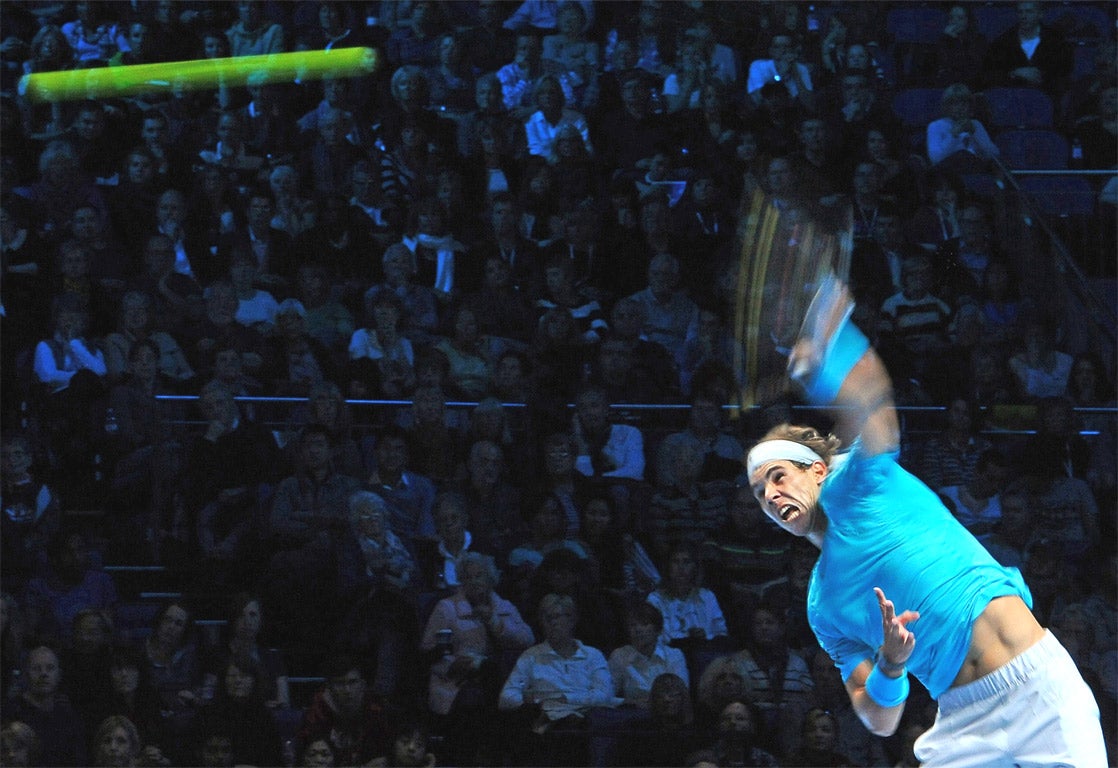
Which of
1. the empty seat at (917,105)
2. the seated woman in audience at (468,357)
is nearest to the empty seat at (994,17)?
the empty seat at (917,105)

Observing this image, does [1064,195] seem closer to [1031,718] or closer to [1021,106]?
[1021,106]

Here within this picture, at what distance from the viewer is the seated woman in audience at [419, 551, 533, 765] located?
5.84 meters

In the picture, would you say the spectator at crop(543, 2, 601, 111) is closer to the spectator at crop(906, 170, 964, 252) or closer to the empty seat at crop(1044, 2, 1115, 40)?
the spectator at crop(906, 170, 964, 252)

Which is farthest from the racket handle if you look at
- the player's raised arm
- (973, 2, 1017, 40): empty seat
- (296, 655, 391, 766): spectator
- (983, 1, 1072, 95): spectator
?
(973, 2, 1017, 40): empty seat

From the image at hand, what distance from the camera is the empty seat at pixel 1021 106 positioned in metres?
7.45

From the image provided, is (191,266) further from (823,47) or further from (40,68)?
(823,47)

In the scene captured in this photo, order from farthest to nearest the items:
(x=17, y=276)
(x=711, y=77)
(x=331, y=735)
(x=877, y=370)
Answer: (x=711, y=77) → (x=17, y=276) → (x=331, y=735) → (x=877, y=370)

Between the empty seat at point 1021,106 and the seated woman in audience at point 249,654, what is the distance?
4.28 meters

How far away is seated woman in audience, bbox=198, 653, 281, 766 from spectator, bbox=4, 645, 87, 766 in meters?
0.48

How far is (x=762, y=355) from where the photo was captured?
706 centimetres

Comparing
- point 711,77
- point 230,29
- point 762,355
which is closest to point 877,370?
point 762,355

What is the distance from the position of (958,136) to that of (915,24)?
32.3 inches

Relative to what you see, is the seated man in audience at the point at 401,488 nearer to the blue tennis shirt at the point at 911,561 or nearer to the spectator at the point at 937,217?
the spectator at the point at 937,217

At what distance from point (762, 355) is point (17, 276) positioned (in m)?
3.44
